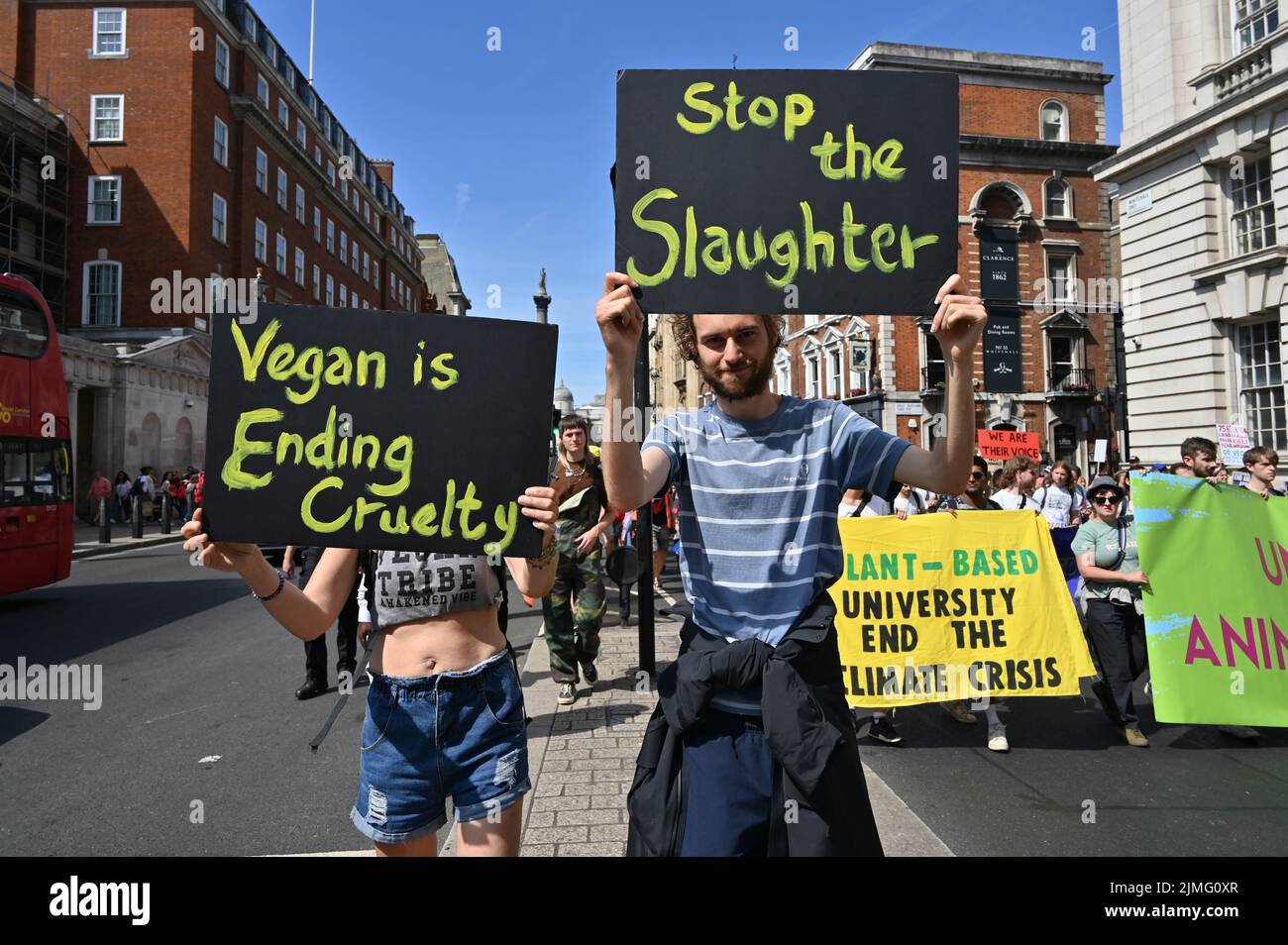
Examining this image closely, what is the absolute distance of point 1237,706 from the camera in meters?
4.48

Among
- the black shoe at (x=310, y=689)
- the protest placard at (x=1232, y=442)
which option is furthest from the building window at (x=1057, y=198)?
the black shoe at (x=310, y=689)

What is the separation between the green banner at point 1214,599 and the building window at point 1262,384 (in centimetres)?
1392

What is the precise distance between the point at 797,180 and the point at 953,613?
4244mm

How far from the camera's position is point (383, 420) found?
2082 millimetres

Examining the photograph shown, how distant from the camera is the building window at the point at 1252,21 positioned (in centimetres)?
1531

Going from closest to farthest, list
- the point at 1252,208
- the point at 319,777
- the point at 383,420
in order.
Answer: the point at 383,420 → the point at 319,777 → the point at 1252,208

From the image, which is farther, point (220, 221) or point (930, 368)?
point (930, 368)

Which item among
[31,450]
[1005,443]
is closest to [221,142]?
[31,450]

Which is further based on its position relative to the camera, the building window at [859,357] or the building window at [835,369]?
the building window at [835,369]

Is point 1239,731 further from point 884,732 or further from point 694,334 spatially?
point 694,334

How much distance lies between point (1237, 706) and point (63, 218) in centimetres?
3694

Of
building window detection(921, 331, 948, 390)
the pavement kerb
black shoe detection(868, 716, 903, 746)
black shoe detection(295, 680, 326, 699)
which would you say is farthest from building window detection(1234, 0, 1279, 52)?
the pavement kerb

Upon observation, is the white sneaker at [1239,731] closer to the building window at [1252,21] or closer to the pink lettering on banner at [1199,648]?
the pink lettering on banner at [1199,648]
